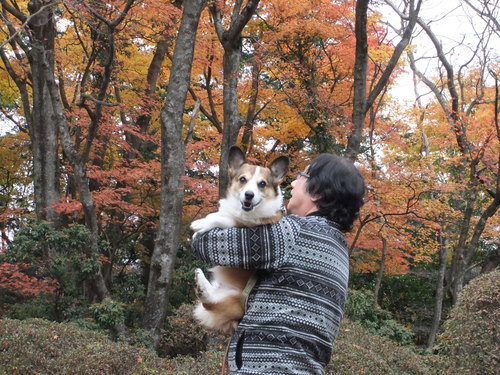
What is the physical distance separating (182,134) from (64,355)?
7.66 m

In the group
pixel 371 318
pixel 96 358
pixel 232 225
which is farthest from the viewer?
pixel 371 318

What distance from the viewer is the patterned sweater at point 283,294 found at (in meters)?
1.61

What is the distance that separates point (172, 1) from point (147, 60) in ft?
7.51

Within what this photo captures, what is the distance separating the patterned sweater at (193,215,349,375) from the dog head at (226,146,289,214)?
1.53ft

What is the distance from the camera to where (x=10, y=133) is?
17.5 meters

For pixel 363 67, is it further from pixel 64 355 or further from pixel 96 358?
pixel 64 355

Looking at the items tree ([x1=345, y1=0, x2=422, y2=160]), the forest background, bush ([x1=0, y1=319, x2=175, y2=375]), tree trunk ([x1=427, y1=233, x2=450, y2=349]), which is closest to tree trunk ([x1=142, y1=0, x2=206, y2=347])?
the forest background

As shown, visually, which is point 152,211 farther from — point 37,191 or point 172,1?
point 172,1

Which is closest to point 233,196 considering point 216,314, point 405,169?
point 216,314

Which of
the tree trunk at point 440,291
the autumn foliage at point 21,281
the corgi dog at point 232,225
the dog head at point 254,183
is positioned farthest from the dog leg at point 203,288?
the tree trunk at point 440,291

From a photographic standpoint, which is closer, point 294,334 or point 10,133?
point 294,334

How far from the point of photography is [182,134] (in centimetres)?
1240

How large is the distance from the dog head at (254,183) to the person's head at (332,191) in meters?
0.30

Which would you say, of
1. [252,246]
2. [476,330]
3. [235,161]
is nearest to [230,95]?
[476,330]
